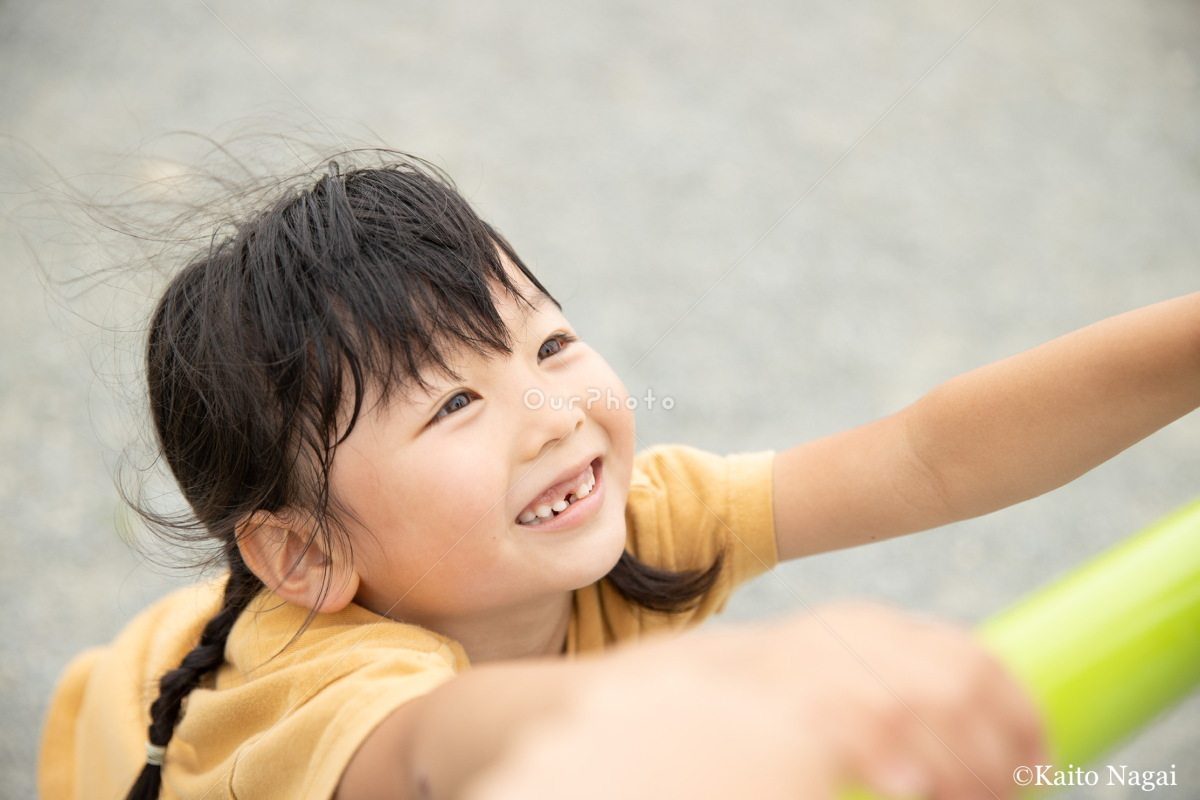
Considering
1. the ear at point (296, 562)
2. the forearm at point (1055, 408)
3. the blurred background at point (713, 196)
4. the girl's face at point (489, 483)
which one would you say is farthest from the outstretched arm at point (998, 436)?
the blurred background at point (713, 196)

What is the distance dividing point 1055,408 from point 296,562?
0.36 meters

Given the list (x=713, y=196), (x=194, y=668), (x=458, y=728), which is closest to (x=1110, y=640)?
(x=458, y=728)

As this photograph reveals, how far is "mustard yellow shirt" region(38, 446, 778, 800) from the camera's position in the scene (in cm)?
37

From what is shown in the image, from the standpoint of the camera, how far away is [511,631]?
51 cm

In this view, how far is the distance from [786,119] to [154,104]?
2.87 feet

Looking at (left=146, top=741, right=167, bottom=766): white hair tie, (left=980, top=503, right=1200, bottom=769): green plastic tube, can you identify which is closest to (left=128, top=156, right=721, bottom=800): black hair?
(left=146, top=741, right=167, bottom=766): white hair tie

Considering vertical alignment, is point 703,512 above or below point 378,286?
below

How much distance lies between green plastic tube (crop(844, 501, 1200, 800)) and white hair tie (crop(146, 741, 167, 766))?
0.49m

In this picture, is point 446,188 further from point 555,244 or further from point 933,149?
point 933,149

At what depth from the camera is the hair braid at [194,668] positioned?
0.54 m

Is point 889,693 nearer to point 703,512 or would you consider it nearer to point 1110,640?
point 1110,640

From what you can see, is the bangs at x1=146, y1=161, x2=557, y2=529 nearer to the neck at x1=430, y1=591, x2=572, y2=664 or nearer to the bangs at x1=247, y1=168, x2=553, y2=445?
the bangs at x1=247, y1=168, x2=553, y2=445

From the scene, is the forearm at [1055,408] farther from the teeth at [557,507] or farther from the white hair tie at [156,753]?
the white hair tie at [156,753]

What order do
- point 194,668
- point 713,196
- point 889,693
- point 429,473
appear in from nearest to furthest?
point 889,693 → point 429,473 → point 194,668 → point 713,196
